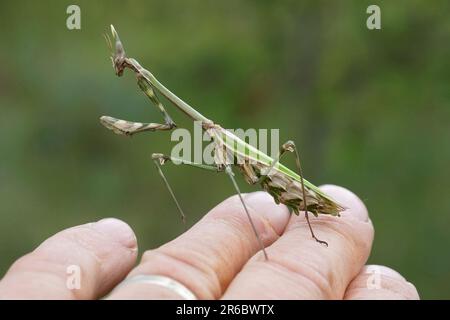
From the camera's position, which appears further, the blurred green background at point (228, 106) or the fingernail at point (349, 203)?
the blurred green background at point (228, 106)

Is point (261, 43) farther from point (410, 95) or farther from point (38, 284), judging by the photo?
point (38, 284)

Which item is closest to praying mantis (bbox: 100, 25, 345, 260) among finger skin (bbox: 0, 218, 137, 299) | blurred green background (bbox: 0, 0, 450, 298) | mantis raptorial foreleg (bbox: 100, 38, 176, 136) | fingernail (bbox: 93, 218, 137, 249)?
mantis raptorial foreleg (bbox: 100, 38, 176, 136)

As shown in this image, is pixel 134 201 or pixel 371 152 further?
pixel 134 201

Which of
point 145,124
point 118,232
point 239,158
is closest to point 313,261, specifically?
point 239,158

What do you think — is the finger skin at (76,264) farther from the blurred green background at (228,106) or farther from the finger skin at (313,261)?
the blurred green background at (228,106)

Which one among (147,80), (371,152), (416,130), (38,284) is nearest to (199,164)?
(147,80)

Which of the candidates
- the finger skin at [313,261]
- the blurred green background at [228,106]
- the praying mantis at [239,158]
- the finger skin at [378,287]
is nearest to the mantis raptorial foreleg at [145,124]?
the praying mantis at [239,158]

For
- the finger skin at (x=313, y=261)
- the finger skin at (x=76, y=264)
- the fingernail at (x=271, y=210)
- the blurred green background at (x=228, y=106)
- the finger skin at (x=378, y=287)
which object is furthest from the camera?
the blurred green background at (x=228, y=106)

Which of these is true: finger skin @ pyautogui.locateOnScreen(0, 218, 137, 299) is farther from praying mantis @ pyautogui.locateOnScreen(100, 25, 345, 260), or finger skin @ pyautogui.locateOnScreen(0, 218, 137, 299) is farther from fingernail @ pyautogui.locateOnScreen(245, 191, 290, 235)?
fingernail @ pyautogui.locateOnScreen(245, 191, 290, 235)
